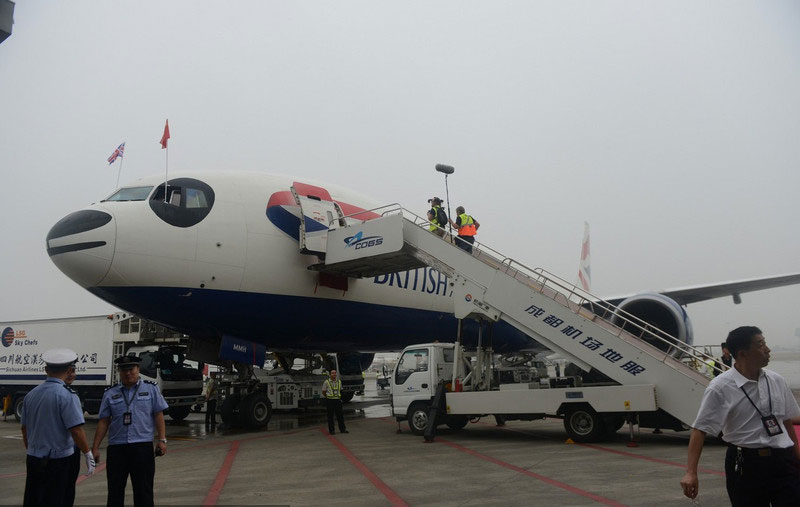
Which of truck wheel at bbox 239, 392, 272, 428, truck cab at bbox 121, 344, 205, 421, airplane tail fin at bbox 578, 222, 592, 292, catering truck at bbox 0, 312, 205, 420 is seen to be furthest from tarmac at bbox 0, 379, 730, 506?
airplane tail fin at bbox 578, 222, 592, 292

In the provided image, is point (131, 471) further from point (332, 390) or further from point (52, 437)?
point (332, 390)

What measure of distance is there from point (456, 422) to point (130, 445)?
8.72m

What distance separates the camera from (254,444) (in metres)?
11.1

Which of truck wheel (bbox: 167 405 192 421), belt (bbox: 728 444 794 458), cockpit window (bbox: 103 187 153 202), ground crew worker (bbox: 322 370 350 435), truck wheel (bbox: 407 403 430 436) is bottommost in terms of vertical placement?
truck wheel (bbox: 167 405 192 421)

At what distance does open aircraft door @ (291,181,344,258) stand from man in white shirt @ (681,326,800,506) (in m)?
9.62

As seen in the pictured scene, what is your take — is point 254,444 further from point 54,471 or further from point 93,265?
point 54,471

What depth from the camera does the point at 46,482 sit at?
172 inches

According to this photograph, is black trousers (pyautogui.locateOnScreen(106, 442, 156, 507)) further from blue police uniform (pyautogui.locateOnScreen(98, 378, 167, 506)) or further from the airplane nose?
the airplane nose

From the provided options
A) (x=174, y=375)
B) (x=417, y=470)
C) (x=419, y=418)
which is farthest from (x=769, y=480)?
(x=174, y=375)

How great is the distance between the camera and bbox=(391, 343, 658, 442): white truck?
382 inches

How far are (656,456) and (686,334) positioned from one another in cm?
499

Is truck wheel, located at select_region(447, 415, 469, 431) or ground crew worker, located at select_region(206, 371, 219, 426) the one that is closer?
truck wheel, located at select_region(447, 415, 469, 431)

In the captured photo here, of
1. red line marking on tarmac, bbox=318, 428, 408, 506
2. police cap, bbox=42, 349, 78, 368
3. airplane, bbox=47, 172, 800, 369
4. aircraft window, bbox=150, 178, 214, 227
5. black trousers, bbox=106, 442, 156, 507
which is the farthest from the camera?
aircraft window, bbox=150, 178, 214, 227

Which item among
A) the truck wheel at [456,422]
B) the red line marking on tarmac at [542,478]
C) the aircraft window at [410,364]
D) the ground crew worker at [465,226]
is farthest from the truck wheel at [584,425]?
the ground crew worker at [465,226]
